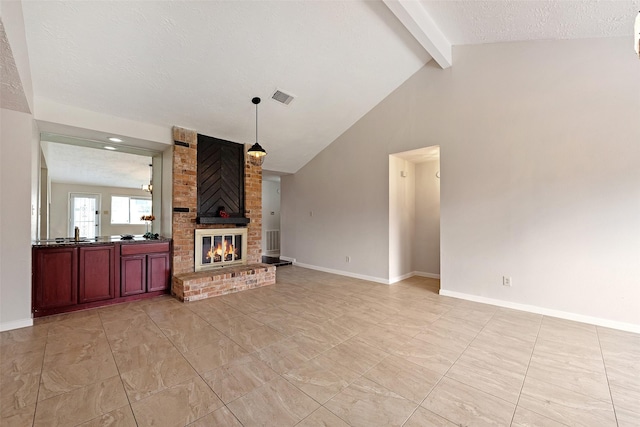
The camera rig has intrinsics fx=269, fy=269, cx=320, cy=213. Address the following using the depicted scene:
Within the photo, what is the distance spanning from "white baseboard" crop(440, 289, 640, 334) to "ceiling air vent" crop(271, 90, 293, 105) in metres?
3.97

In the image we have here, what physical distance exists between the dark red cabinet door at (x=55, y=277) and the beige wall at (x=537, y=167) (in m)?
4.82

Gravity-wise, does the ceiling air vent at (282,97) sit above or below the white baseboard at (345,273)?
above

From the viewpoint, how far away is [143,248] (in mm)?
4164

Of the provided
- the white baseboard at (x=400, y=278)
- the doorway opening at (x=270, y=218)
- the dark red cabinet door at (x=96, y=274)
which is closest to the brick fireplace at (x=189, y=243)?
the dark red cabinet door at (x=96, y=274)

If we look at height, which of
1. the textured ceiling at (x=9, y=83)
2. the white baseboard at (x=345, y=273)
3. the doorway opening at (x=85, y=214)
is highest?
the textured ceiling at (x=9, y=83)

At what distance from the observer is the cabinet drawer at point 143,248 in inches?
158

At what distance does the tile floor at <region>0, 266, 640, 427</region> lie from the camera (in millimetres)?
1726

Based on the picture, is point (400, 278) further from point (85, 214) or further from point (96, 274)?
point (85, 214)

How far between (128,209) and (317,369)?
4.50 meters

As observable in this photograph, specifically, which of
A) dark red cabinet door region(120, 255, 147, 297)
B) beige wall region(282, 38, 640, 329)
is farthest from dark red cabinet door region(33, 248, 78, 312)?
beige wall region(282, 38, 640, 329)

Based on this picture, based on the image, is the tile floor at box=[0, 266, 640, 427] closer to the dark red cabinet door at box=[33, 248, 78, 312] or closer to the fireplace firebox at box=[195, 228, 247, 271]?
the dark red cabinet door at box=[33, 248, 78, 312]

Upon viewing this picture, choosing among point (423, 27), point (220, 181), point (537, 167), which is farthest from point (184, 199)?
point (537, 167)

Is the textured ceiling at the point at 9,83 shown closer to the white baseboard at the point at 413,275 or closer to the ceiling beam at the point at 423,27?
the ceiling beam at the point at 423,27

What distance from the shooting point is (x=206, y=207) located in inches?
189
